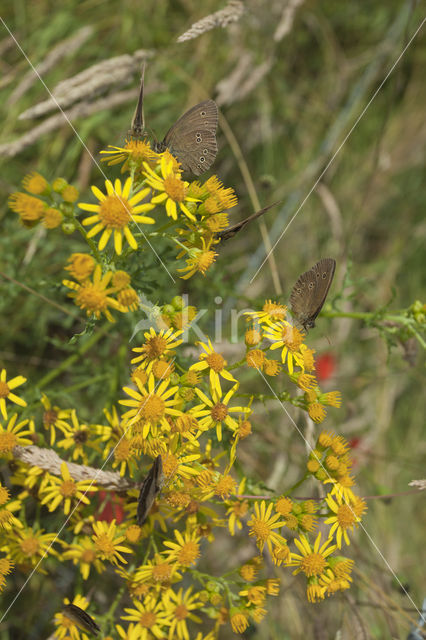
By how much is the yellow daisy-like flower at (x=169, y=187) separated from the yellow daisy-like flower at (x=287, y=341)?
0.76 m

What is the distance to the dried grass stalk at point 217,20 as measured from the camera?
2.91 meters

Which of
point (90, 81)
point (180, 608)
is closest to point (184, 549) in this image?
point (180, 608)

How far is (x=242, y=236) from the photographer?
17.4 feet

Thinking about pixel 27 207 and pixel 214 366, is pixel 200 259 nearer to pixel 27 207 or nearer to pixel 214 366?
pixel 214 366

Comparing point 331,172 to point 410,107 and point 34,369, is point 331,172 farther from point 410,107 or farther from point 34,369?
point 34,369

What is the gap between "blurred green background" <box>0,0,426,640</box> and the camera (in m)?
3.96

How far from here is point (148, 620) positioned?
2568 millimetres

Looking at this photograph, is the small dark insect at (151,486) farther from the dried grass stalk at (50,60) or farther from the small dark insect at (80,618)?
the dried grass stalk at (50,60)

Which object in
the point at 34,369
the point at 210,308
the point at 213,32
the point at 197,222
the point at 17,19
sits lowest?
the point at 34,369

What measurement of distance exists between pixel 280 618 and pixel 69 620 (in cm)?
207

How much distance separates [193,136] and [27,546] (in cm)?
235

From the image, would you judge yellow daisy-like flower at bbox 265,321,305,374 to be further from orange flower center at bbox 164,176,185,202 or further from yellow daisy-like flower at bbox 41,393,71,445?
yellow daisy-like flower at bbox 41,393,71,445

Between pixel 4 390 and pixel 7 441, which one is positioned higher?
pixel 4 390

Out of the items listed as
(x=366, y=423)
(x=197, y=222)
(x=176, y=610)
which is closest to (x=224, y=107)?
(x=197, y=222)
